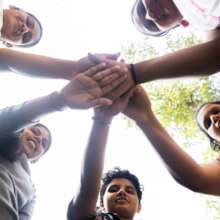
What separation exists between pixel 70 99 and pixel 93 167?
35cm

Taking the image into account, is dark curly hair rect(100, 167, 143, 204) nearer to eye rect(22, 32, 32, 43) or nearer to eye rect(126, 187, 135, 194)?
eye rect(126, 187, 135, 194)

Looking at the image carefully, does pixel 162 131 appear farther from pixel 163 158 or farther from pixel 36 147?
pixel 36 147

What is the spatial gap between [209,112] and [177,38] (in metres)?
2.02

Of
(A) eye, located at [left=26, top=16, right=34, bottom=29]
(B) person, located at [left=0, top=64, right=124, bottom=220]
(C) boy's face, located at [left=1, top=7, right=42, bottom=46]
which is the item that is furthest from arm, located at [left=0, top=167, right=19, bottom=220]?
(A) eye, located at [left=26, top=16, right=34, bottom=29]

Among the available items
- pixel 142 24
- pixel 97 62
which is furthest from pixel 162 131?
pixel 142 24

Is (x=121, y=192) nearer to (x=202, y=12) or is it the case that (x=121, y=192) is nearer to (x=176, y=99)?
(x=202, y=12)

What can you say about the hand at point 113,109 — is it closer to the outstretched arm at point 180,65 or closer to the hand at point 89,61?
the outstretched arm at point 180,65

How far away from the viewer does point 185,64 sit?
160cm

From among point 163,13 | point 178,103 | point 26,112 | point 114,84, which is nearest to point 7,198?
point 26,112

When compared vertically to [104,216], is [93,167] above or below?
above

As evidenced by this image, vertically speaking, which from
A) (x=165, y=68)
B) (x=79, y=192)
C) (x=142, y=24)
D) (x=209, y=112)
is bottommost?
(x=79, y=192)

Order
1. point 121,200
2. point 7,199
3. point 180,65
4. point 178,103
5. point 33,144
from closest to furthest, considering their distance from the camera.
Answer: point 7,199
point 180,65
point 121,200
point 33,144
point 178,103

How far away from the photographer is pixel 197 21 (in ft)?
4.74

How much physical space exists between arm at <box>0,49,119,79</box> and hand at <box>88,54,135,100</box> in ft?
0.12
